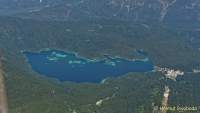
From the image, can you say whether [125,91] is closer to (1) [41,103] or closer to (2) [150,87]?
(2) [150,87]

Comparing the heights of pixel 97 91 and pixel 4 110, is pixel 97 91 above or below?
below

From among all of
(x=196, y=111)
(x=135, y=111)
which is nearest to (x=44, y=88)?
(x=135, y=111)

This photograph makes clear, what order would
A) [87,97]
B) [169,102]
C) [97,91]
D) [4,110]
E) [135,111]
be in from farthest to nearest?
[97,91]
[87,97]
[169,102]
[135,111]
[4,110]

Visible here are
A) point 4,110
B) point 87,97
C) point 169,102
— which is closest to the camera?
point 4,110

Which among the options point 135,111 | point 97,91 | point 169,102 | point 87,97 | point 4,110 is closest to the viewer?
point 4,110

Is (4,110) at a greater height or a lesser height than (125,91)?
greater

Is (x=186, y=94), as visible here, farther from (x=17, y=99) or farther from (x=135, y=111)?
(x=17, y=99)

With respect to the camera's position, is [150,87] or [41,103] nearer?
[41,103]

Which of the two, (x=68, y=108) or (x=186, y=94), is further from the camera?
(x=186, y=94)

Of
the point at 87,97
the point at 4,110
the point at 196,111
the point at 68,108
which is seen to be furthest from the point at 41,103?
the point at 4,110
